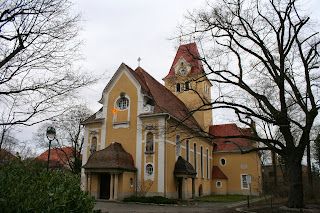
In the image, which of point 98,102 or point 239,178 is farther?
point 239,178

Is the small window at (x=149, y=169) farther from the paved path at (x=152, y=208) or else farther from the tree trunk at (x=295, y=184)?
the tree trunk at (x=295, y=184)

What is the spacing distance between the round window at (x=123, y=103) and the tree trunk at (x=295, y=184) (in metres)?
15.4

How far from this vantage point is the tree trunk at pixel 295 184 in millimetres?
14531

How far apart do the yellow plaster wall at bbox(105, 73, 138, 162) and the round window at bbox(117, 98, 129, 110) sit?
1.42 ft

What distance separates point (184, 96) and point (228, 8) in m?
22.7

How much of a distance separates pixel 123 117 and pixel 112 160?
5.06 meters

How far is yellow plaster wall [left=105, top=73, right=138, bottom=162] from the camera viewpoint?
2483 cm

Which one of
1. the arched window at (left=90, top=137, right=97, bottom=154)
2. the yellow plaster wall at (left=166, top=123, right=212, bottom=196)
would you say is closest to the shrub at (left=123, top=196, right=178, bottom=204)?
the yellow plaster wall at (left=166, top=123, right=212, bottom=196)

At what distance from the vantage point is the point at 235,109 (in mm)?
15828

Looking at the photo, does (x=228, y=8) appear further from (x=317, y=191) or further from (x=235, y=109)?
(x=317, y=191)

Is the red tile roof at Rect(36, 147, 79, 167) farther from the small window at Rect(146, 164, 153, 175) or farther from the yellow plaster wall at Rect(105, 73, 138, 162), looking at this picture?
the small window at Rect(146, 164, 153, 175)

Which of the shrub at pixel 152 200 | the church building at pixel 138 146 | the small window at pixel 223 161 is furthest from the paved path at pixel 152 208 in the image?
the small window at pixel 223 161

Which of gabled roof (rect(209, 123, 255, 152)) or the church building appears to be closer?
the church building

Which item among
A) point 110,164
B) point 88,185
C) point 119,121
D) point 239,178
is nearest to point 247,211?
point 110,164
